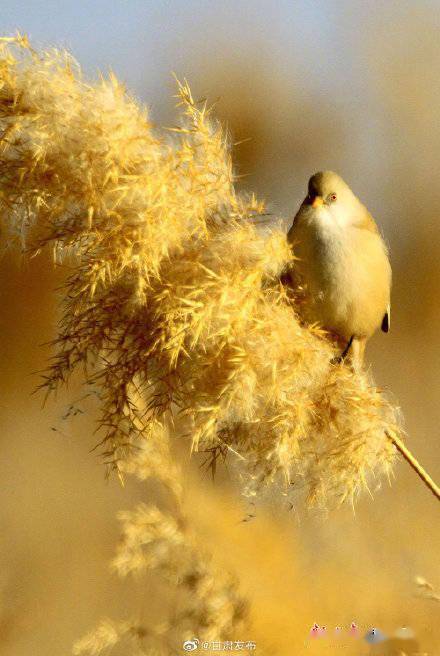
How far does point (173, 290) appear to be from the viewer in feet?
3.46

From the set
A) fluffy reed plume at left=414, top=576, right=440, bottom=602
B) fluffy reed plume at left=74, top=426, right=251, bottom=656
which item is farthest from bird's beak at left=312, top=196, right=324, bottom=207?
fluffy reed plume at left=414, top=576, right=440, bottom=602

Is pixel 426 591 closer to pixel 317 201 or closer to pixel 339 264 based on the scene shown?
pixel 339 264

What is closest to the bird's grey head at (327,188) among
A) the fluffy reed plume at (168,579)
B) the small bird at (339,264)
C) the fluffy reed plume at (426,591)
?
the small bird at (339,264)

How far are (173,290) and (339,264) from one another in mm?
369

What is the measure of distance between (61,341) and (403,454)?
55 cm

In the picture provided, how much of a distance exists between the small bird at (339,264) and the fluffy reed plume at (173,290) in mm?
102

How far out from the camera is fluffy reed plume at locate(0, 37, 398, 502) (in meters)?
1.04

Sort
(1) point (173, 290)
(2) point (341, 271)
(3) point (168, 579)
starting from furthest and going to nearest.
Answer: (3) point (168, 579), (2) point (341, 271), (1) point (173, 290)

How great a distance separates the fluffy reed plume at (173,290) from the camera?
1.04 metres

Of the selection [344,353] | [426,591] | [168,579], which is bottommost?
[168,579]

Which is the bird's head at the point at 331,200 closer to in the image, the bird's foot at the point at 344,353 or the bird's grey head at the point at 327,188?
the bird's grey head at the point at 327,188

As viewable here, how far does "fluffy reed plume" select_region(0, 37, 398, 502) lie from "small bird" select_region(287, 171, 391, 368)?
0.33 feet

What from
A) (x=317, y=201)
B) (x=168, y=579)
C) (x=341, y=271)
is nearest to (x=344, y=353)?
(x=341, y=271)

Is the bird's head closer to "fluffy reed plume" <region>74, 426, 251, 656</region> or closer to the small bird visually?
the small bird
